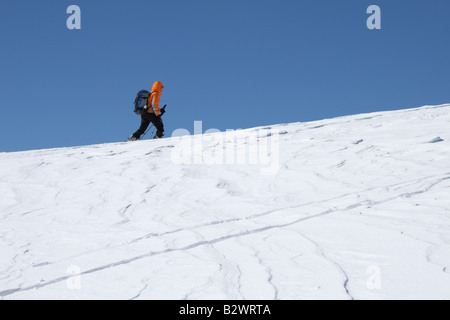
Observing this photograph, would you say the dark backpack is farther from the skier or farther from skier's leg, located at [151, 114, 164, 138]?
skier's leg, located at [151, 114, 164, 138]

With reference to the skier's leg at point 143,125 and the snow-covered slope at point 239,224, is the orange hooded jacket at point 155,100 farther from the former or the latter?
the snow-covered slope at point 239,224

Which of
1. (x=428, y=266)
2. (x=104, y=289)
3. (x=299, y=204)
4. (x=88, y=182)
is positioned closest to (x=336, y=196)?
(x=299, y=204)

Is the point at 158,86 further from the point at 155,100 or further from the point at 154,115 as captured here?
the point at 154,115

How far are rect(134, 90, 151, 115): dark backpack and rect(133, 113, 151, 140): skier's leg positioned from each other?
133mm

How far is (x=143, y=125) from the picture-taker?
1061 cm

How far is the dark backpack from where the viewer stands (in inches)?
409

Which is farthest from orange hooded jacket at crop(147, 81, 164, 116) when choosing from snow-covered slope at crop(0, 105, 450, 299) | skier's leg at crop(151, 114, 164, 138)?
snow-covered slope at crop(0, 105, 450, 299)

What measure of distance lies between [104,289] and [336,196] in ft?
8.60

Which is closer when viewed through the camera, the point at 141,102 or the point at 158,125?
the point at 141,102

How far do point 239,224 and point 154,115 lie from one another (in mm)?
7154

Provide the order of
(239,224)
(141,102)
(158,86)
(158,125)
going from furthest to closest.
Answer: (158,125)
(141,102)
(158,86)
(239,224)

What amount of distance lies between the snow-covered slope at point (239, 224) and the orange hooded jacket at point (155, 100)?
3254mm

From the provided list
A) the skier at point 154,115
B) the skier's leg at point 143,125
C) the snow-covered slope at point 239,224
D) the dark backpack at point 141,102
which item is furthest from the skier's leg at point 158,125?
the snow-covered slope at point 239,224

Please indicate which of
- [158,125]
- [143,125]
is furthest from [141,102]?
[158,125]
